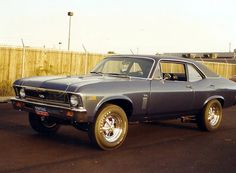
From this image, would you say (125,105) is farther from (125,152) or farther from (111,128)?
(125,152)

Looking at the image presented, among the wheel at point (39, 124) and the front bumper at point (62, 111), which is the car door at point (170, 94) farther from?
the wheel at point (39, 124)

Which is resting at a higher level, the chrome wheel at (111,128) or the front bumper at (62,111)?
the front bumper at (62,111)

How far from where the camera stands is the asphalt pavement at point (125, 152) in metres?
6.06

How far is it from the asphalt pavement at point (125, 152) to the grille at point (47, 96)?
2.66ft

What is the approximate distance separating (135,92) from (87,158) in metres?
1.69

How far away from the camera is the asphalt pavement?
606 cm

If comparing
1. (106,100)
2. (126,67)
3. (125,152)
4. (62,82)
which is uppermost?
(126,67)

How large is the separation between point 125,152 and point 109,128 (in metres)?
0.52

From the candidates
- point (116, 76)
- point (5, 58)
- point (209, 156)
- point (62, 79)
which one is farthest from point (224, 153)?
point (5, 58)

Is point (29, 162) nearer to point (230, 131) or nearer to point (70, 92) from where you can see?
point (70, 92)

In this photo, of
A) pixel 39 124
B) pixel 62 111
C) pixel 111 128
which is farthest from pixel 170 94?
pixel 39 124

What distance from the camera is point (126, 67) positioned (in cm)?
843

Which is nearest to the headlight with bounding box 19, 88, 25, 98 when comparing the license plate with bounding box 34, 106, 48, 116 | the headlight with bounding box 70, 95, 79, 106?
the license plate with bounding box 34, 106, 48, 116

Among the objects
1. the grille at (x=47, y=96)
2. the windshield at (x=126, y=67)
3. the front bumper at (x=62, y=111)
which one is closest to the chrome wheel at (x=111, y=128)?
the front bumper at (x=62, y=111)
